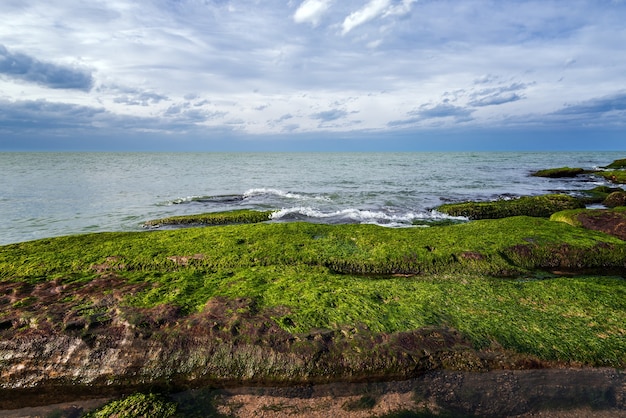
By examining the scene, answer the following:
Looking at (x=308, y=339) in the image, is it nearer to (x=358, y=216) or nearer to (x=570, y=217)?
(x=570, y=217)

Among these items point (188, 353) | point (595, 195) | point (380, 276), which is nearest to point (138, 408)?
point (188, 353)

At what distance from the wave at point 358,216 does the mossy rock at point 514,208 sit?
111 centimetres

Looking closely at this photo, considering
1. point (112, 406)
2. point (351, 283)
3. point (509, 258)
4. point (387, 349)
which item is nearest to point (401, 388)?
point (387, 349)

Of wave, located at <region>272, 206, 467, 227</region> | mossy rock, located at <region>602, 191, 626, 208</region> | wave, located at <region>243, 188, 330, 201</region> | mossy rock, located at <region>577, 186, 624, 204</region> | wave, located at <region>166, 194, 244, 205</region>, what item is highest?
mossy rock, located at <region>602, 191, 626, 208</region>

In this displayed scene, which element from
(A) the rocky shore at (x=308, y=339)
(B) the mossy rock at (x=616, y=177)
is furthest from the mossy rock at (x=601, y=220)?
(B) the mossy rock at (x=616, y=177)

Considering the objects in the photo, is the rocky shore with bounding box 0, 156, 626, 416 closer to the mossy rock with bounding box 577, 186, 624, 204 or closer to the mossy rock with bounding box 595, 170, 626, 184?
the mossy rock with bounding box 577, 186, 624, 204

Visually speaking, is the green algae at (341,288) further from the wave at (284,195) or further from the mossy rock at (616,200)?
the wave at (284,195)

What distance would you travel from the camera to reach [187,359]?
5.70 m

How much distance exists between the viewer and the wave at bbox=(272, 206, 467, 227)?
18984 millimetres

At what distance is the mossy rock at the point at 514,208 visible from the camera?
20.1 m

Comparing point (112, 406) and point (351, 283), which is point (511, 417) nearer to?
point (351, 283)

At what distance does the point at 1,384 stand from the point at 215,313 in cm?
344

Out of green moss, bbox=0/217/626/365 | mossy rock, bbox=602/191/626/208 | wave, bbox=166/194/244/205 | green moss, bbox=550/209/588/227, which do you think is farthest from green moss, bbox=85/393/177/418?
mossy rock, bbox=602/191/626/208

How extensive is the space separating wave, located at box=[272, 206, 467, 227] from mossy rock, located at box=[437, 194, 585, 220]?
1.11m
